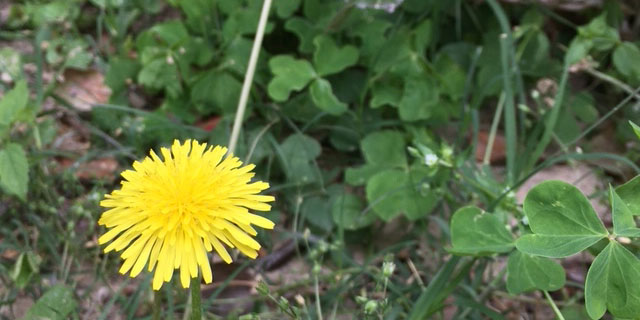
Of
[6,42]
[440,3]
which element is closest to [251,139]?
[440,3]

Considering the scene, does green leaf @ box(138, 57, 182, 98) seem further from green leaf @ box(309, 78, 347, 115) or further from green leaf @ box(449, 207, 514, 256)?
green leaf @ box(449, 207, 514, 256)

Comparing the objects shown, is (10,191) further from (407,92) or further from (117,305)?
(407,92)

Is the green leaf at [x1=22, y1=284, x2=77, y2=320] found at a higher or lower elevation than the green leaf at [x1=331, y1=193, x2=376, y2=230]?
higher

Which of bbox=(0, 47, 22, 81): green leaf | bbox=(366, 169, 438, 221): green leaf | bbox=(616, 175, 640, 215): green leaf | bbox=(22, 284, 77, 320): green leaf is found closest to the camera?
bbox=(616, 175, 640, 215): green leaf

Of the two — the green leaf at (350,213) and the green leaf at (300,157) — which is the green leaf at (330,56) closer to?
the green leaf at (300,157)

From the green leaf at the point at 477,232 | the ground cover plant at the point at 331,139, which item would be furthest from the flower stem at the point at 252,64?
the green leaf at the point at 477,232

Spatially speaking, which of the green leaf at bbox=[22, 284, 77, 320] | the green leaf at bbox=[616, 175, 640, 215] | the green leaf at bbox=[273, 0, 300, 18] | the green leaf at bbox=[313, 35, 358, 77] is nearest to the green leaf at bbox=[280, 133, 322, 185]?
the green leaf at bbox=[313, 35, 358, 77]

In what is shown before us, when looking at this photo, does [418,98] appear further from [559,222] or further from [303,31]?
[559,222]
